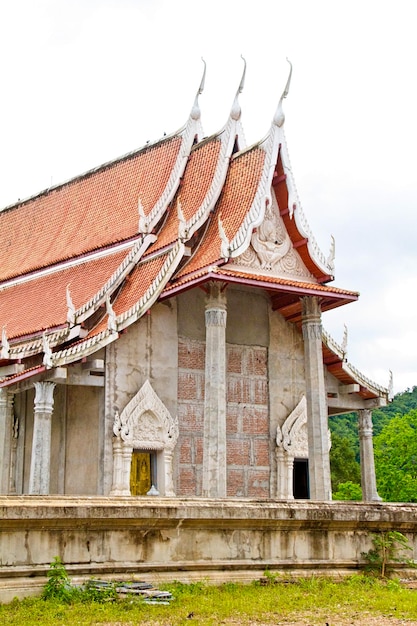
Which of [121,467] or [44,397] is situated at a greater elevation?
[44,397]

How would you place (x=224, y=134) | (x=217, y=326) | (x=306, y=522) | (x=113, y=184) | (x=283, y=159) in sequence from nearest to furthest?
1. (x=306, y=522)
2. (x=217, y=326)
3. (x=283, y=159)
4. (x=224, y=134)
5. (x=113, y=184)

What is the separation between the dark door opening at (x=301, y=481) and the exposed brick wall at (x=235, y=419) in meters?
1.19

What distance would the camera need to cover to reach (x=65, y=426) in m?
16.8

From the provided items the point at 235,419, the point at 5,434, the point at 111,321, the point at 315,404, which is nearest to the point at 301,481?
the point at 235,419

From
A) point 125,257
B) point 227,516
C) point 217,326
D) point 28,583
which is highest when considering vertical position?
point 125,257

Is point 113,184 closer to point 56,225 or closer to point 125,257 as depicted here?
point 56,225

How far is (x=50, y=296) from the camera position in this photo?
63.7 feet

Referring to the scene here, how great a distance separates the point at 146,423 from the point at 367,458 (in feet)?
20.2

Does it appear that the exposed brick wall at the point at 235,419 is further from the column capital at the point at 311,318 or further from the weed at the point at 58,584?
the weed at the point at 58,584

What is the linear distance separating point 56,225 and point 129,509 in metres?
15.9

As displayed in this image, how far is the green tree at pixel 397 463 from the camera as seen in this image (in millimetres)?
34062

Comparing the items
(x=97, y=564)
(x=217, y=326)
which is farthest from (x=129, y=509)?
(x=217, y=326)

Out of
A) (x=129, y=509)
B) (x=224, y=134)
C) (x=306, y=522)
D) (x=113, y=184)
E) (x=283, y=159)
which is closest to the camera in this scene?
(x=129, y=509)

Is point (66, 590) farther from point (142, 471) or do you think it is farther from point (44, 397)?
point (142, 471)
